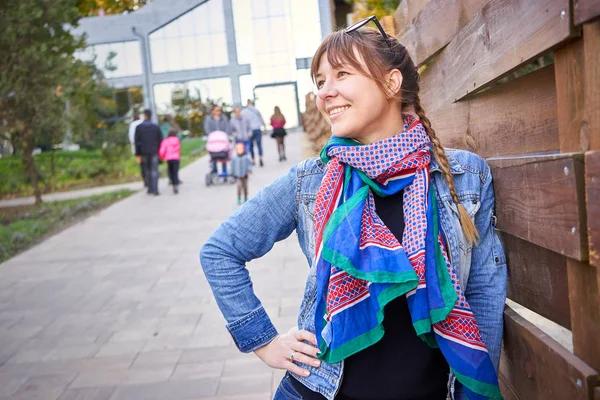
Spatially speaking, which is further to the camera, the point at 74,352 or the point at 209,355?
the point at 74,352

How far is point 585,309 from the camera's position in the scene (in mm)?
1466

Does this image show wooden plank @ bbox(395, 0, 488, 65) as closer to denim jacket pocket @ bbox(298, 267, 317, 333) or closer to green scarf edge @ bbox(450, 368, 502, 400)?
denim jacket pocket @ bbox(298, 267, 317, 333)

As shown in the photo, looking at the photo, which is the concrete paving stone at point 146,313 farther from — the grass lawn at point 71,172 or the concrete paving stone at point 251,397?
the grass lawn at point 71,172

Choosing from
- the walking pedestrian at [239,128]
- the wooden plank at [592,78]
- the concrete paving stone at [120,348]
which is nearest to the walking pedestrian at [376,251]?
the wooden plank at [592,78]

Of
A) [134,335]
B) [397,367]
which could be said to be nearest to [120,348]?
[134,335]

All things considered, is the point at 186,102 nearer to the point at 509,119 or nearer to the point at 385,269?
the point at 509,119

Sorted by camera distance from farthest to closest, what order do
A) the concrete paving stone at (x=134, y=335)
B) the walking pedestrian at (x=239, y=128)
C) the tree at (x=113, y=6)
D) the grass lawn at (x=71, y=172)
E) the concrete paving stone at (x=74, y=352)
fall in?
the tree at (x=113, y=6)
the grass lawn at (x=71, y=172)
the walking pedestrian at (x=239, y=128)
the concrete paving stone at (x=134, y=335)
the concrete paving stone at (x=74, y=352)

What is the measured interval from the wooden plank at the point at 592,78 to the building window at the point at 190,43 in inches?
897

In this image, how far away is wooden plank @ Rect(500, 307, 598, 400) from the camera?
1.48m

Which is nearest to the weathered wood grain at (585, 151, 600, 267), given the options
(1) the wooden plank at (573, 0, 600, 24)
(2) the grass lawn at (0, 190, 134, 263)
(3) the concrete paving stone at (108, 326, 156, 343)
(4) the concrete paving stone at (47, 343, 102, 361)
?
(1) the wooden plank at (573, 0, 600, 24)

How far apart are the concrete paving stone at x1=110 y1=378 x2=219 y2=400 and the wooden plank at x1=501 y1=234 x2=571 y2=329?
8.70 ft

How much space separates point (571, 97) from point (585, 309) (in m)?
0.44

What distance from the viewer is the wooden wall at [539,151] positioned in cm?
137

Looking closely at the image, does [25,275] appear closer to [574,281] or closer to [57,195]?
[574,281]
